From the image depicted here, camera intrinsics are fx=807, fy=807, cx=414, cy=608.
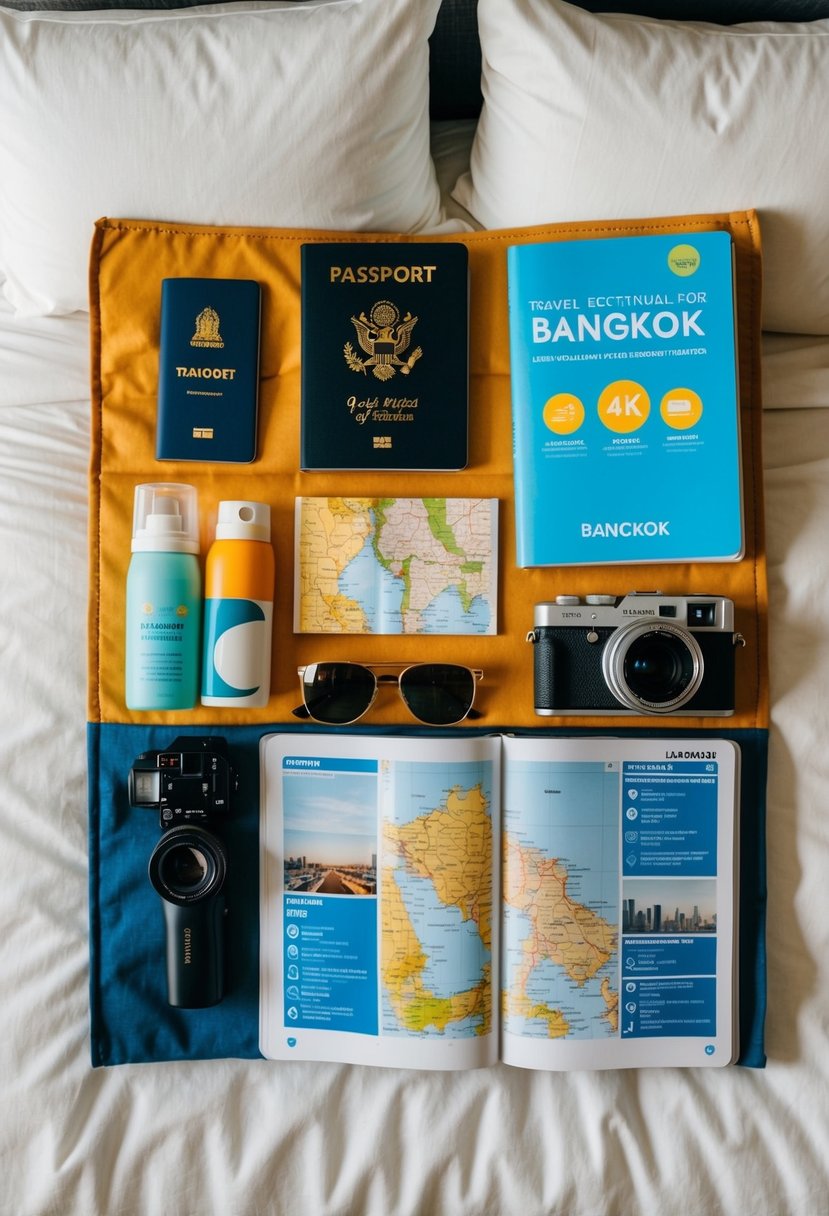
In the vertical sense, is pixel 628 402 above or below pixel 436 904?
above

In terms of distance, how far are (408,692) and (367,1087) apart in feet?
1.46

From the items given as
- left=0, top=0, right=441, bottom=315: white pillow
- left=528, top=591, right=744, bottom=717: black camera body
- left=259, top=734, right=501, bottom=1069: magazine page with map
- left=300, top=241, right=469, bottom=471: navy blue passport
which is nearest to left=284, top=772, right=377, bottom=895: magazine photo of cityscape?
left=259, top=734, right=501, bottom=1069: magazine page with map

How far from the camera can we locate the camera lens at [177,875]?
854 millimetres

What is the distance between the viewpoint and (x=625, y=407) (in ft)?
2.94

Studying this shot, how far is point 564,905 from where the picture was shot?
0.88m

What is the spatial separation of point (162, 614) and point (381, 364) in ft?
1.22

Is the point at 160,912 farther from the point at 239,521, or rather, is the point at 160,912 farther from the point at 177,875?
the point at 239,521

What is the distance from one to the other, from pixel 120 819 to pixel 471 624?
0.45m

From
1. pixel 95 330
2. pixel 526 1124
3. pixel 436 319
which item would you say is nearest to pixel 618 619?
pixel 436 319

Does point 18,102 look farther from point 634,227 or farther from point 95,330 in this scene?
point 634,227

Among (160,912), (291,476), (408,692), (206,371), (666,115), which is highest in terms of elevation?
(666,115)

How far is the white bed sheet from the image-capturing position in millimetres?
871

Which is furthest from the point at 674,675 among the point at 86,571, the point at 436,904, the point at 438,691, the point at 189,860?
the point at 86,571

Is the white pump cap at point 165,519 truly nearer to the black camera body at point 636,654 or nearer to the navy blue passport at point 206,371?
the navy blue passport at point 206,371
